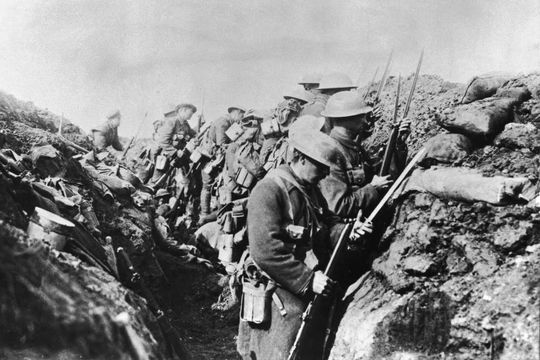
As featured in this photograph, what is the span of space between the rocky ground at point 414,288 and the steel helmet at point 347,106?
2.41 feet

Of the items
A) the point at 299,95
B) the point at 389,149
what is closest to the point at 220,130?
the point at 299,95

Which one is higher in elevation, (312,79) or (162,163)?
(312,79)

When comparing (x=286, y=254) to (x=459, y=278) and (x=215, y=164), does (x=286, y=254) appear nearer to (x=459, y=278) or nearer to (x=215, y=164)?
(x=459, y=278)

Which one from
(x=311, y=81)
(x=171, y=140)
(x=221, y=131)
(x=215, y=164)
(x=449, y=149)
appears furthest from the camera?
(x=171, y=140)

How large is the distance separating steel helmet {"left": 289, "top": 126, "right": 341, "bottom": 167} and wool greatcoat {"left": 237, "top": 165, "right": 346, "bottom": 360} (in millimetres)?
226

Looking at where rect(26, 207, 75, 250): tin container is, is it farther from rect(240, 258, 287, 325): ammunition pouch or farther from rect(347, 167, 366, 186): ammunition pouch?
rect(347, 167, 366, 186): ammunition pouch

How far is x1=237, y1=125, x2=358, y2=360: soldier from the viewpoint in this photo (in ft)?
11.5

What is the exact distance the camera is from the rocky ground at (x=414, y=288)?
2.83 metres

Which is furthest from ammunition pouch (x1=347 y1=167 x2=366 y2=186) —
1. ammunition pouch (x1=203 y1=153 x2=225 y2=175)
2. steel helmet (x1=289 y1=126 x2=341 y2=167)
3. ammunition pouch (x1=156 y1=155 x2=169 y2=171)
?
ammunition pouch (x1=156 y1=155 x2=169 y2=171)

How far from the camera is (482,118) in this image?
13.6 feet

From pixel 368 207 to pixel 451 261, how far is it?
1.09 meters

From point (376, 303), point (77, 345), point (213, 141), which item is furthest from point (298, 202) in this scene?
point (213, 141)

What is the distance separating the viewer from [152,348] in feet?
9.98

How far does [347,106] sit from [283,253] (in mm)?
1672
